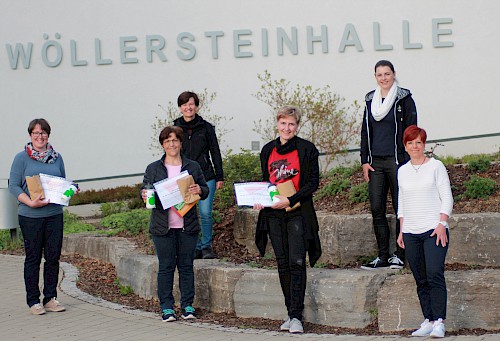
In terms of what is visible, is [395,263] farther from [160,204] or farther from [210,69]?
[210,69]

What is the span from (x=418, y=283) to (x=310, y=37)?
11890mm

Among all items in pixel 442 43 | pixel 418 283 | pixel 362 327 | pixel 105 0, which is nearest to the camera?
pixel 418 283

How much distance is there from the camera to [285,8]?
18.8 metres

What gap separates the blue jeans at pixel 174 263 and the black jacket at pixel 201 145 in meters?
1.20

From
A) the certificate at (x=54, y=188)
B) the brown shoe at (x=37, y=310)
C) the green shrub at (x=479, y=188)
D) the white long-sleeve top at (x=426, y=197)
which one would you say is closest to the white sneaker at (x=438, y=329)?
the white long-sleeve top at (x=426, y=197)

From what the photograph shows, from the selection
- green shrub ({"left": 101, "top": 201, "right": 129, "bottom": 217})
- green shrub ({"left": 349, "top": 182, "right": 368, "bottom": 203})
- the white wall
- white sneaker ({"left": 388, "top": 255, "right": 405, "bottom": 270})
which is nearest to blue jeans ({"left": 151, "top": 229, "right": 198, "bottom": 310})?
white sneaker ({"left": 388, "top": 255, "right": 405, "bottom": 270})

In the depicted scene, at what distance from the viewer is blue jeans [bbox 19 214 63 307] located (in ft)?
29.1

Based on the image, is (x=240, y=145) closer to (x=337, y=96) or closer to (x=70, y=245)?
(x=337, y=96)

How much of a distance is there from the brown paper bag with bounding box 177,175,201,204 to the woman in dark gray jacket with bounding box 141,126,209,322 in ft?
0.12

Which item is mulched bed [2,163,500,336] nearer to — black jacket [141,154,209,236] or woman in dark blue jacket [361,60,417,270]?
woman in dark blue jacket [361,60,417,270]

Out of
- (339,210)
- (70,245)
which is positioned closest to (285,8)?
(70,245)

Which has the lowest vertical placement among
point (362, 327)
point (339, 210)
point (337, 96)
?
point (362, 327)

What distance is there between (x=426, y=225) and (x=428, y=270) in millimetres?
359

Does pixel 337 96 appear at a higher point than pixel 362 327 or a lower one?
higher
